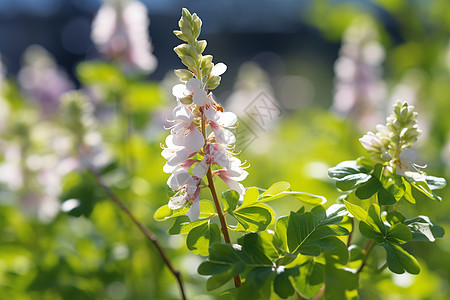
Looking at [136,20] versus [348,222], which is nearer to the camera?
[348,222]

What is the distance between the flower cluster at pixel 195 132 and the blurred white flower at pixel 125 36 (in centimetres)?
140

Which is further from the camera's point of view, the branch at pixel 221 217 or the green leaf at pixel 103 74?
the green leaf at pixel 103 74

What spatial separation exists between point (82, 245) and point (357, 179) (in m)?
1.18

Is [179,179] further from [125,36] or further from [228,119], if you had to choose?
[125,36]

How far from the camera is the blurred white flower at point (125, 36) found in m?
2.06

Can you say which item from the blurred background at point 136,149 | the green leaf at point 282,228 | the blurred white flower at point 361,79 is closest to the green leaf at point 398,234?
the green leaf at point 282,228

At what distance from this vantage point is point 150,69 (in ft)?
6.84

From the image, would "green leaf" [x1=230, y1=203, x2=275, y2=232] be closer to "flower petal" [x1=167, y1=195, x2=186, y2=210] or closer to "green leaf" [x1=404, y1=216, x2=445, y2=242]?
"flower petal" [x1=167, y1=195, x2=186, y2=210]

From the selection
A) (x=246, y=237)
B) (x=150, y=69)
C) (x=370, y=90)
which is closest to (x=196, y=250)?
(x=246, y=237)

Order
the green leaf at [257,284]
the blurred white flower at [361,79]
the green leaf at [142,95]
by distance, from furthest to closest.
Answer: the blurred white flower at [361,79] → the green leaf at [142,95] → the green leaf at [257,284]

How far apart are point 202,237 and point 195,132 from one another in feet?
0.53

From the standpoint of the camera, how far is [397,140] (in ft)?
2.46

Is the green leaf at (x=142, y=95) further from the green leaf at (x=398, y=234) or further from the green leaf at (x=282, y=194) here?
the green leaf at (x=398, y=234)

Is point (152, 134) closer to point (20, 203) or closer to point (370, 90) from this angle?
point (20, 203)
